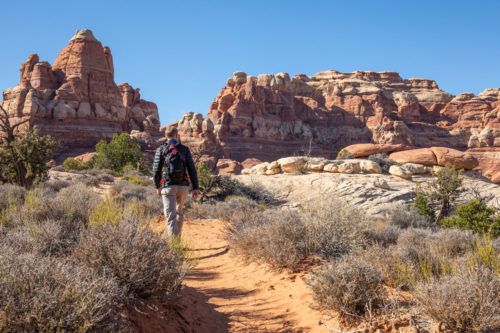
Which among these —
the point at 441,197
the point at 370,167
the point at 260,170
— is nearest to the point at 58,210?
the point at 441,197

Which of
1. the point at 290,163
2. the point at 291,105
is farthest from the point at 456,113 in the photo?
the point at 290,163

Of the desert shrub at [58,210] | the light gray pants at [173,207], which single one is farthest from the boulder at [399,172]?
the desert shrub at [58,210]

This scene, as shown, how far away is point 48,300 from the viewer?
2557 millimetres

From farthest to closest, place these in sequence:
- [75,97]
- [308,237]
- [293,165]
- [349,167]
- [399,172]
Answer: [75,97], [293,165], [349,167], [399,172], [308,237]

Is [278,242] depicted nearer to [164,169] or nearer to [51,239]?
[164,169]

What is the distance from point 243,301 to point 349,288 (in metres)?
1.56

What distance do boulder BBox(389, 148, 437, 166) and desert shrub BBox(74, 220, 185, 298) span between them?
23342 mm

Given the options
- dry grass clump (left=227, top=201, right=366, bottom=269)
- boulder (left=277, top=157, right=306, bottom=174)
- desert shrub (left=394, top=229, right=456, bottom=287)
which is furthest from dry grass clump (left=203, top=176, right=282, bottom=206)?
desert shrub (left=394, top=229, right=456, bottom=287)

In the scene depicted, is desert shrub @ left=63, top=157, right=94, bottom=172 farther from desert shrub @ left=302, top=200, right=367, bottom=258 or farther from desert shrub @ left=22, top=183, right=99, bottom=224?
desert shrub @ left=302, top=200, right=367, bottom=258

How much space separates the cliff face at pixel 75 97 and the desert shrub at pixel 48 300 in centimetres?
5738

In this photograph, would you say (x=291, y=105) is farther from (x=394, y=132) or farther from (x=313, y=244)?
(x=313, y=244)

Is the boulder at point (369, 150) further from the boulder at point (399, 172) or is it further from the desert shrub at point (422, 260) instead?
the desert shrub at point (422, 260)

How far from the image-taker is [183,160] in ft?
22.7

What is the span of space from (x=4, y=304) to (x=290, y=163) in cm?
2181
